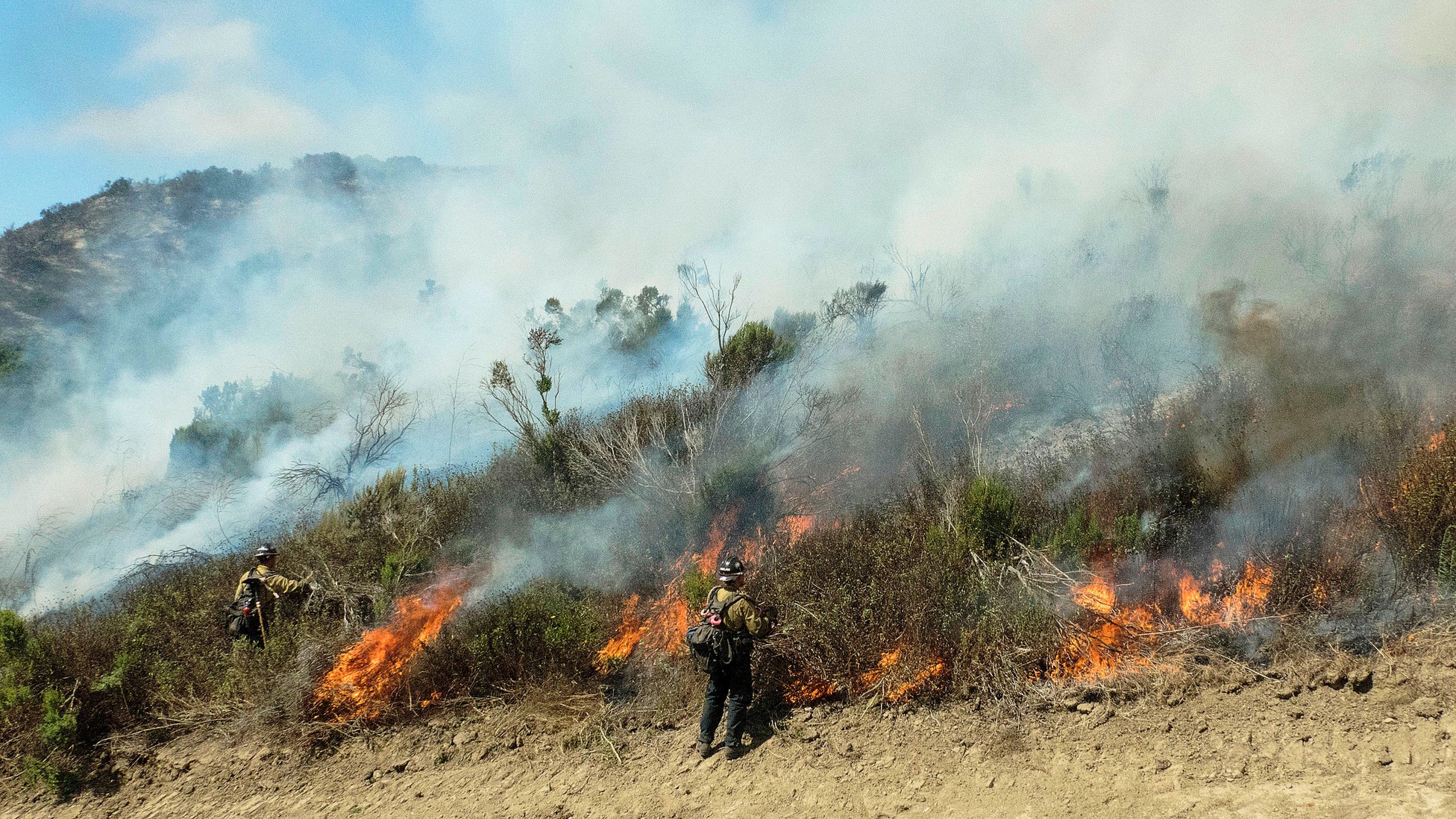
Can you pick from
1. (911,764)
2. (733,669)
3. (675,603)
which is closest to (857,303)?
(675,603)

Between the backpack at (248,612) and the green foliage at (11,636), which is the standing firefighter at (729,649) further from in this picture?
the green foliage at (11,636)

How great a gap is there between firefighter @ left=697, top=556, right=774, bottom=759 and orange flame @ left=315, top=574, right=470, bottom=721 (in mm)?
3132

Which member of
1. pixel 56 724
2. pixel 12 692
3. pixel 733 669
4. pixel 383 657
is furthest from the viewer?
pixel 383 657

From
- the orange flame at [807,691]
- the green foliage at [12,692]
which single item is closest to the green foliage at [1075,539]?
the orange flame at [807,691]

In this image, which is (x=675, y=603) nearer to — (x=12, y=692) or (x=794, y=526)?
(x=794, y=526)

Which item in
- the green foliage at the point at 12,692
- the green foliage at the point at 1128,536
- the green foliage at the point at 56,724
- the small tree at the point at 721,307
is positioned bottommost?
the green foliage at the point at 1128,536

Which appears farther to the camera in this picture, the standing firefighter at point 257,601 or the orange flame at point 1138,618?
the standing firefighter at point 257,601

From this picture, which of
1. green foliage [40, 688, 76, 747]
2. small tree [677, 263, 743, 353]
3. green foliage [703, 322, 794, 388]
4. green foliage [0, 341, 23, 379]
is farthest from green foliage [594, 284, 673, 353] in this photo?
green foliage [0, 341, 23, 379]

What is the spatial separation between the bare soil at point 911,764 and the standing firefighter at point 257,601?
106 cm

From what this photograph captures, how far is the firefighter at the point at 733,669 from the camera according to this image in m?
5.62

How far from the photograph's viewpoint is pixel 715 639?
5.57 meters

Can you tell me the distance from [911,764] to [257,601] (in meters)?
6.80

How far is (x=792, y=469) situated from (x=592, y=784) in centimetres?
474

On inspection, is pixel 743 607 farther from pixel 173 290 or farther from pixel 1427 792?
pixel 173 290
